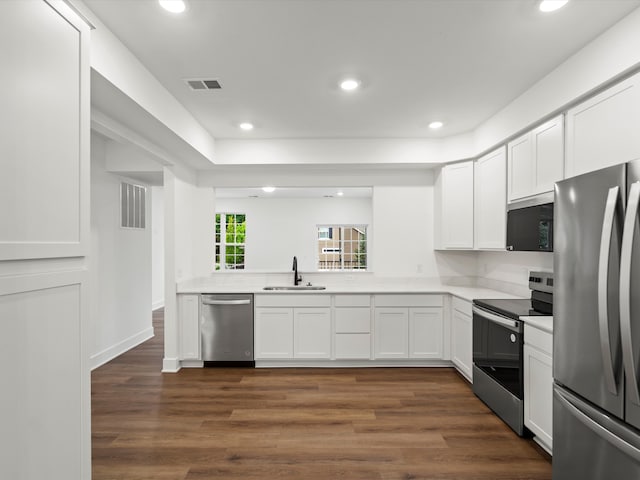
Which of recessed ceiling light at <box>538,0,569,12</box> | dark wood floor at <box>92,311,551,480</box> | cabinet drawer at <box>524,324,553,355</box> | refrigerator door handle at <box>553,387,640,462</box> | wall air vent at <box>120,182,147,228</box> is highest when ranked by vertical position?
recessed ceiling light at <box>538,0,569,12</box>

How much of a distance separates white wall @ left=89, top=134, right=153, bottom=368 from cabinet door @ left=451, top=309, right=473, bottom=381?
3.89 metres

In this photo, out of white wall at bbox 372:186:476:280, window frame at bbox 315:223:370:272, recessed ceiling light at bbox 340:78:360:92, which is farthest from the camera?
window frame at bbox 315:223:370:272

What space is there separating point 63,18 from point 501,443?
11.2 feet

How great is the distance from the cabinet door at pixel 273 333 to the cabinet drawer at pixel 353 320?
56cm

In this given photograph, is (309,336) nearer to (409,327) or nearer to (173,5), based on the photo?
(409,327)

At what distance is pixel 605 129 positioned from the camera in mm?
2166

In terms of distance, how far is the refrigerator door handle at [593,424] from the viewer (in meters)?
1.41

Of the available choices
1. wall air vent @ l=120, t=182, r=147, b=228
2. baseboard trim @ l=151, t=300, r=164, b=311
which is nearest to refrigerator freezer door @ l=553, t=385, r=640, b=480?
wall air vent @ l=120, t=182, r=147, b=228

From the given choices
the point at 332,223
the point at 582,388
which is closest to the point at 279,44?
the point at 582,388

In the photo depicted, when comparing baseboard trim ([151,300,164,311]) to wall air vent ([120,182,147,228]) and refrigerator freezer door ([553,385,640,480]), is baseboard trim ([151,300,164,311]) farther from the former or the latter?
refrigerator freezer door ([553,385,640,480])

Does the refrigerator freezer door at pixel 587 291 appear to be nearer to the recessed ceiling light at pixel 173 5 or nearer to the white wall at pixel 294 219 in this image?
the recessed ceiling light at pixel 173 5

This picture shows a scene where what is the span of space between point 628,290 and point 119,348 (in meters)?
5.06

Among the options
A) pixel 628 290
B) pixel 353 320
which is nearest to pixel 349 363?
pixel 353 320

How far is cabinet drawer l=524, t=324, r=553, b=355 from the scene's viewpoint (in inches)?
88.8
